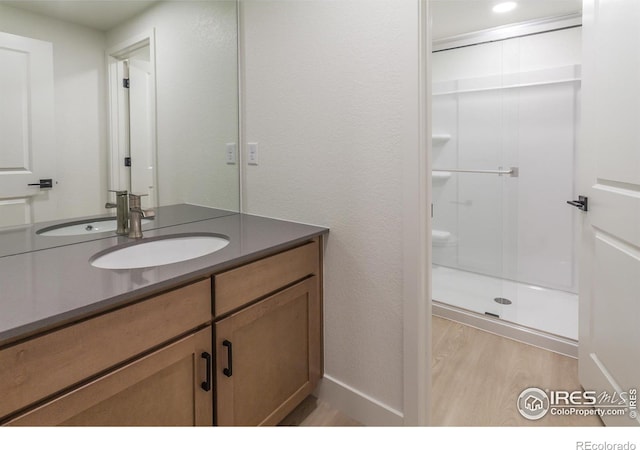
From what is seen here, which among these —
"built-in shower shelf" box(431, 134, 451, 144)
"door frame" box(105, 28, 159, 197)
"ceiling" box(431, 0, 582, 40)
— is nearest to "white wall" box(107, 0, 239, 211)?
"door frame" box(105, 28, 159, 197)

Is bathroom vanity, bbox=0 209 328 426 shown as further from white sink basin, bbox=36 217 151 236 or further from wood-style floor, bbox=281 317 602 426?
wood-style floor, bbox=281 317 602 426

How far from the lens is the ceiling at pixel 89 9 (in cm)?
123

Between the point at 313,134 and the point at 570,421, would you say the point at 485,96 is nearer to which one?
the point at 313,134

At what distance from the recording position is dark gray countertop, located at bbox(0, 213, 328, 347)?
78 cm

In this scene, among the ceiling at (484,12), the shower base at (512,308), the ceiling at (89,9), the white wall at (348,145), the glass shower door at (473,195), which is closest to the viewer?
the ceiling at (89,9)

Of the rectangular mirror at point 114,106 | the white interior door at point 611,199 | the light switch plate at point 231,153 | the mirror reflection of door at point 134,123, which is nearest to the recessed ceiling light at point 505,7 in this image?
the white interior door at point 611,199

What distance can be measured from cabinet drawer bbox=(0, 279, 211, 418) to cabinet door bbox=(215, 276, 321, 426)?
17 centimetres

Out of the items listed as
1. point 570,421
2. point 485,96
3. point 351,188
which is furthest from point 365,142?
point 485,96

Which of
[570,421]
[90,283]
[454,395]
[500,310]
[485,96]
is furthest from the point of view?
[485,96]

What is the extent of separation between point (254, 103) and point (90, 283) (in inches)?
47.6

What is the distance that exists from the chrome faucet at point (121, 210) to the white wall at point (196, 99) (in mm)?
241

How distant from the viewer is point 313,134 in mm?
1644

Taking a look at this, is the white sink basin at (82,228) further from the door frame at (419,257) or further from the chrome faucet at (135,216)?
the door frame at (419,257)

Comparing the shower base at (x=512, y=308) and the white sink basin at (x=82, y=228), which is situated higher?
the white sink basin at (x=82, y=228)
